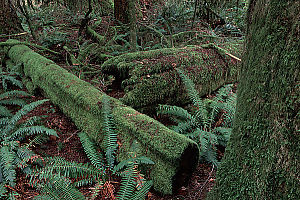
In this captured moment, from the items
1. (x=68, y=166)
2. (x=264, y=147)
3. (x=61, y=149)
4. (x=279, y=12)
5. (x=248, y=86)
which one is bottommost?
(x=61, y=149)

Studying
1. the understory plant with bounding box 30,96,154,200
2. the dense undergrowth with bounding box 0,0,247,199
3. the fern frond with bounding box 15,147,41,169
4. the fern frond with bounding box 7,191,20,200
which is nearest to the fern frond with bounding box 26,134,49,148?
the dense undergrowth with bounding box 0,0,247,199

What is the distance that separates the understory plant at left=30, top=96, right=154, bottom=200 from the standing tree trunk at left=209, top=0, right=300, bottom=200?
3.84 feet

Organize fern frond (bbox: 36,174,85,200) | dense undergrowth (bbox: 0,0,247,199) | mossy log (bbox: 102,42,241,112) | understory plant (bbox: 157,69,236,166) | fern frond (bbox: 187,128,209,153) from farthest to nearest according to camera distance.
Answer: mossy log (bbox: 102,42,241,112) < understory plant (bbox: 157,69,236,166) < fern frond (bbox: 187,128,209,153) < dense undergrowth (bbox: 0,0,247,199) < fern frond (bbox: 36,174,85,200)

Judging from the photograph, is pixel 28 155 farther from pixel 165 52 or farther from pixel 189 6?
pixel 189 6

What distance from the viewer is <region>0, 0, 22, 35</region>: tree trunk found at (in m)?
7.77

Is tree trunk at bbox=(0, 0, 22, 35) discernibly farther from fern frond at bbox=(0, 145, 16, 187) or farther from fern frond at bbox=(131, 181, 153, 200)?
fern frond at bbox=(131, 181, 153, 200)

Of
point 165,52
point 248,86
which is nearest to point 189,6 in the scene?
point 165,52

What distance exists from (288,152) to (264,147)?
0.18m

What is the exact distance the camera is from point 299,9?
1.19 meters

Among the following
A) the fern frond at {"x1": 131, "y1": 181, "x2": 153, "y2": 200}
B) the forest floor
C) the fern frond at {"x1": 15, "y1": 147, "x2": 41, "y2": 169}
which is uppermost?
the fern frond at {"x1": 15, "y1": 147, "x2": 41, "y2": 169}

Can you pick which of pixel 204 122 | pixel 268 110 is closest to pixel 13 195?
pixel 268 110

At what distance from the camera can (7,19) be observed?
7930 millimetres

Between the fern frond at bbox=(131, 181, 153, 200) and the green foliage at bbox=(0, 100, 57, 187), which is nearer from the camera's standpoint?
the fern frond at bbox=(131, 181, 153, 200)

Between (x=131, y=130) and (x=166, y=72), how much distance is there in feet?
5.80
